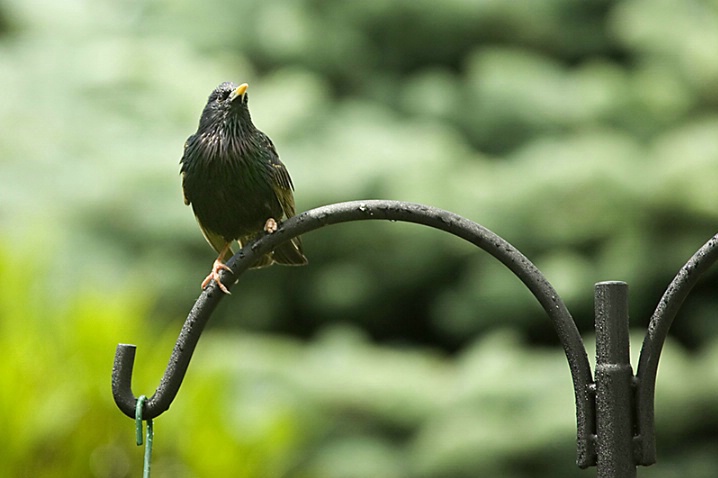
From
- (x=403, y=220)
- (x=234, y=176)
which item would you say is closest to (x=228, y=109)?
(x=234, y=176)

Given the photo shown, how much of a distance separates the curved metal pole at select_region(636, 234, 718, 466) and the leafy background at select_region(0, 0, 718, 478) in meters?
2.49

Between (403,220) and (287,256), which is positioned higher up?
(287,256)

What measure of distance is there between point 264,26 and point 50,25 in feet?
4.73

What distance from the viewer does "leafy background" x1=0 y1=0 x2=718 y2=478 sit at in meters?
3.93

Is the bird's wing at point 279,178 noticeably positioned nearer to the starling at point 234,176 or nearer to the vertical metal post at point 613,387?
the starling at point 234,176

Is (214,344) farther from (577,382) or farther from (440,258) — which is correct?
(577,382)

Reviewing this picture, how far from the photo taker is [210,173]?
1.81 meters

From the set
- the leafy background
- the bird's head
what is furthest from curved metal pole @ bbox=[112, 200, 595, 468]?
the leafy background

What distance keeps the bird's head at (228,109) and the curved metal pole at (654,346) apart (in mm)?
806

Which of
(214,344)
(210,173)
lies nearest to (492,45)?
(214,344)

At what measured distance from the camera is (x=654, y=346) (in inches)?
52.0

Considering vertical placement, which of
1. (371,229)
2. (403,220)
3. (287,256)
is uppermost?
(371,229)

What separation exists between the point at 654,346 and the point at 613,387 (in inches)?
2.9

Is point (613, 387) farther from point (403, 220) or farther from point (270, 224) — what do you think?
point (270, 224)
